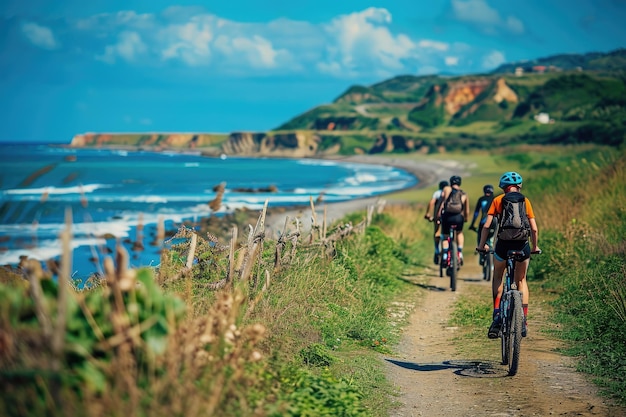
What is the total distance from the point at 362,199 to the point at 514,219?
41490mm

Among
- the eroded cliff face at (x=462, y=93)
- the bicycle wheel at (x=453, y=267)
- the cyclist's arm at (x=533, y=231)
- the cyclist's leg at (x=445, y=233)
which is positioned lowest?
the bicycle wheel at (x=453, y=267)

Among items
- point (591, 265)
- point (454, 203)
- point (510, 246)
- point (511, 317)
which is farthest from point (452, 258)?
point (511, 317)

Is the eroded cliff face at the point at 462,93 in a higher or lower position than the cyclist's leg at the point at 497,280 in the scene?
higher

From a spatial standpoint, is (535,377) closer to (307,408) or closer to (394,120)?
Result: (307,408)

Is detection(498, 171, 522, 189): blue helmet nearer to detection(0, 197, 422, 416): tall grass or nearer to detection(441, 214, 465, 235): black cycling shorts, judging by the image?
detection(0, 197, 422, 416): tall grass

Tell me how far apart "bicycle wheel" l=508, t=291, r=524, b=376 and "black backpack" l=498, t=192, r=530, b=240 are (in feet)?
1.89

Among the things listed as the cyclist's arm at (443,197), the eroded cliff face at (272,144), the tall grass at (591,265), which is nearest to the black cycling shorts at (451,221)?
the cyclist's arm at (443,197)

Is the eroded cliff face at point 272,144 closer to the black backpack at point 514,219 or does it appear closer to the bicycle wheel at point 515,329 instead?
the black backpack at point 514,219

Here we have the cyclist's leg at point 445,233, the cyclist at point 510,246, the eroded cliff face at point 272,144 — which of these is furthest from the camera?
the eroded cliff face at point 272,144

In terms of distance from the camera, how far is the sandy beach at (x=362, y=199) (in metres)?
31.7

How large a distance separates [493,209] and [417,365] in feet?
6.36

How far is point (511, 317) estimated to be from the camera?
7605 mm

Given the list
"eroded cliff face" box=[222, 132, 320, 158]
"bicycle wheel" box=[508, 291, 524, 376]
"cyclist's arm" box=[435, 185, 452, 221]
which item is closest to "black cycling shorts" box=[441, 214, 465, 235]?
"cyclist's arm" box=[435, 185, 452, 221]

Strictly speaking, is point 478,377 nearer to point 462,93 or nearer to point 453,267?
point 453,267
